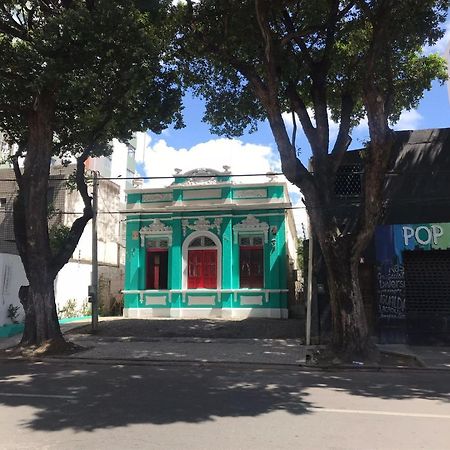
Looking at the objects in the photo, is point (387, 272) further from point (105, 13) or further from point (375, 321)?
point (105, 13)

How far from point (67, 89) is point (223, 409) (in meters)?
7.63

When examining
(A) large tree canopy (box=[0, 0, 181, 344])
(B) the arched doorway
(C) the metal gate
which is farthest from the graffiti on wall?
(B) the arched doorway

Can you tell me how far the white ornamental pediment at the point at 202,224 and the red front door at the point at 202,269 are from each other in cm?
90

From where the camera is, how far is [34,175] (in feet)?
45.7

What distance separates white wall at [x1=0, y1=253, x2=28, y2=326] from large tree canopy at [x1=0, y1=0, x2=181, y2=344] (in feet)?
13.1

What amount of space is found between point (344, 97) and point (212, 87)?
4.02 m

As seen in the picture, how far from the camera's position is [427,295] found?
14.3 metres

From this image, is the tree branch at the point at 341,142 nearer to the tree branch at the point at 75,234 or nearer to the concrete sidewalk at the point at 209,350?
the concrete sidewalk at the point at 209,350

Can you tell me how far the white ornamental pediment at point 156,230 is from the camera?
70.0ft

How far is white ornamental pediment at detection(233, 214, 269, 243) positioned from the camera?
20562 millimetres

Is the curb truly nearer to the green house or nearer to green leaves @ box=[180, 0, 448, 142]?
green leaves @ box=[180, 0, 448, 142]

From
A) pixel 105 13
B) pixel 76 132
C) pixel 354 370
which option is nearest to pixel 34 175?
pixel 76 132

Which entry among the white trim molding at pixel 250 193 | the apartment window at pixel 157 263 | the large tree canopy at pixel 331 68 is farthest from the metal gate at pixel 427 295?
the apartment window at pixel 157 263

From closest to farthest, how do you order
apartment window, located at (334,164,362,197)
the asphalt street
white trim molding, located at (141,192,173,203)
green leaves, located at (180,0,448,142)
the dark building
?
1. the asphalt street
2. green leaves, located at (180,0,448,142)
3. the dark building
4. apartment window, located at (334,164,362,197)
5. white trim molding, located at (141,192,173,203)
